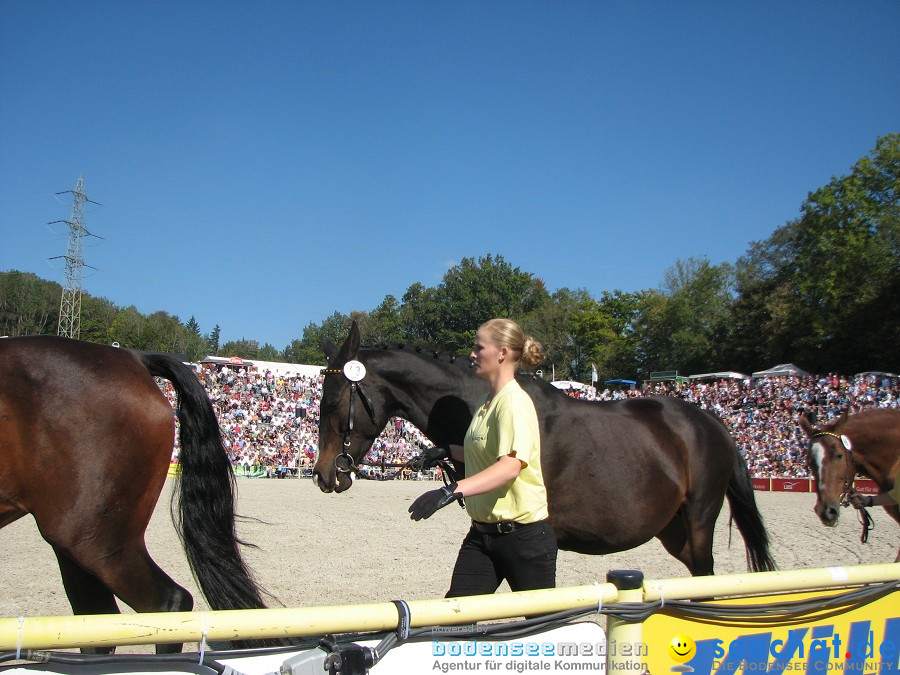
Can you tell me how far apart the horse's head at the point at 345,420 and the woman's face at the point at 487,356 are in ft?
5.57

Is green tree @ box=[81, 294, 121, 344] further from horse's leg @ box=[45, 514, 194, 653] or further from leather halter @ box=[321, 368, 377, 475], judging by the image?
horse's leg @ box=[45, 514, 194, 653]

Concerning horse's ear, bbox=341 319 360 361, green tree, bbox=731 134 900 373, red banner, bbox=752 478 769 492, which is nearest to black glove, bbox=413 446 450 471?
horse's ear, bbox=341 319 360 361

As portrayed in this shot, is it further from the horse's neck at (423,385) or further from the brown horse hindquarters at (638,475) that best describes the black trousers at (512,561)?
the horse's neck at (423,385)

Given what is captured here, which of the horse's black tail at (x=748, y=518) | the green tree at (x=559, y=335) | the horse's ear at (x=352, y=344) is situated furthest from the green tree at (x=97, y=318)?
the horse's black tail at (x=748, y=518)

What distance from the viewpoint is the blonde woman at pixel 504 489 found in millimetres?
2740

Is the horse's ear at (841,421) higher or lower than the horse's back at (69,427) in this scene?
higher

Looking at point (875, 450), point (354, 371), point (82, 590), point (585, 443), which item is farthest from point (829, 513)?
point (82, 590)

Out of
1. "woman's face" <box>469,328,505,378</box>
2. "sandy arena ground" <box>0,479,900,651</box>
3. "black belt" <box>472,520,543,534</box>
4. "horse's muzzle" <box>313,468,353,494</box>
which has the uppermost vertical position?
"woman's face" <box>469,328,505,378</box>

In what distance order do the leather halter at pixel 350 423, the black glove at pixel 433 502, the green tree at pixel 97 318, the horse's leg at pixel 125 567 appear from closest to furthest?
Result: the black glove at pixel 433 502, the horse's leg at pixel 125 567, the leather halter at pixel 350 423, the green tree at pixel 97 318

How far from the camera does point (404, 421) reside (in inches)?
1003

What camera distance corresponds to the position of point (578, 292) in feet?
230

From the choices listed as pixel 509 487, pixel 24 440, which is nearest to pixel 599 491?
pixel 509 487

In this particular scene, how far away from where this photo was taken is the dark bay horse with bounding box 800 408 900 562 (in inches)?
A: 258

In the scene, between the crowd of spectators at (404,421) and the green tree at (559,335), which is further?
the green tree at (559,335)
